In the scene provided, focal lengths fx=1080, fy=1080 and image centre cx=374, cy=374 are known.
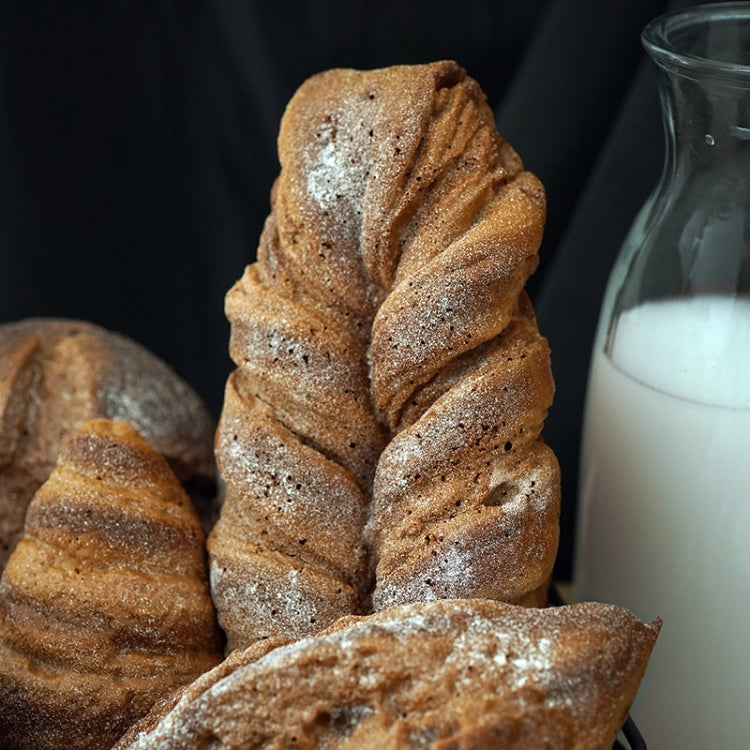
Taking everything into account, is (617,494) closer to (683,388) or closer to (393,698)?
(683,388)

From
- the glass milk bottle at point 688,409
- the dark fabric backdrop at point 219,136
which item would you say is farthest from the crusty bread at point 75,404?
the dark fabric backdrop at point 219,136

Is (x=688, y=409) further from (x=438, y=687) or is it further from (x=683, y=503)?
(x=438, y=687)

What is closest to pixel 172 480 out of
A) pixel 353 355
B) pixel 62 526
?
pixel 62 526

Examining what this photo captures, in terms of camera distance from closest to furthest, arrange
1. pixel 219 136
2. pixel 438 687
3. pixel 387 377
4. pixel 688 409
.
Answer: pixel 438 687 < pixel 387 377 < pixel 688 409 < pixel 219 136

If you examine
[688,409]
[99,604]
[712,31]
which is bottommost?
[99,604]

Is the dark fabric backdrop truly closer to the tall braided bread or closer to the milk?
the milk

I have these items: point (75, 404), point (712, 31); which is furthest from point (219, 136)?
point (712, 31)
